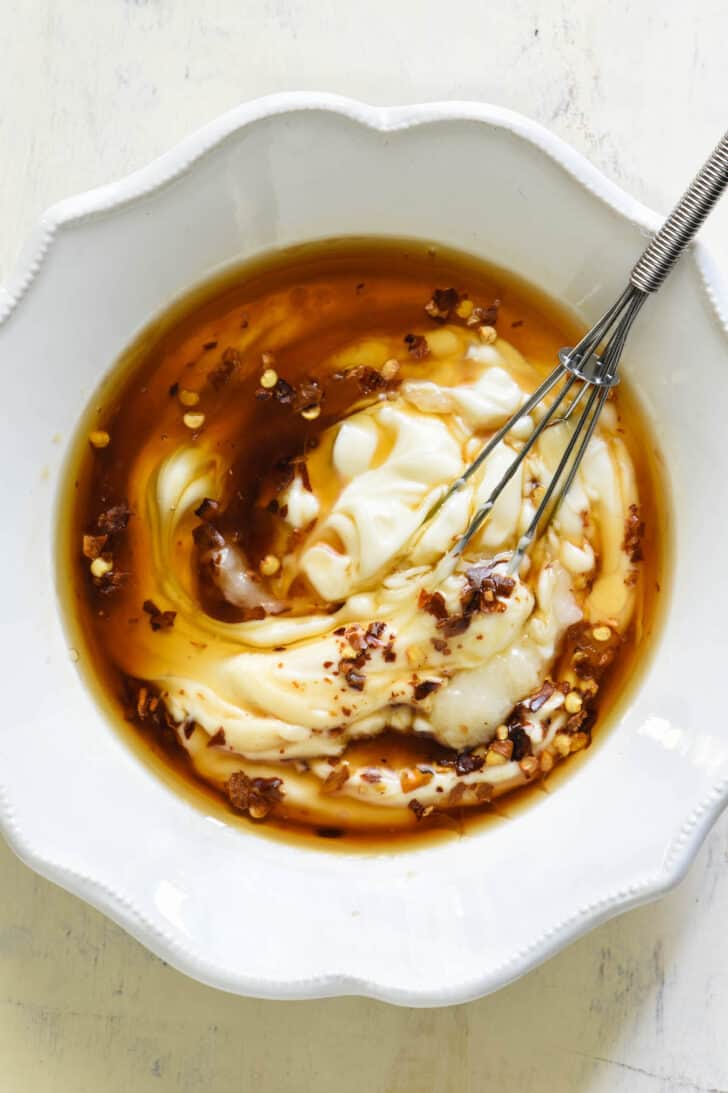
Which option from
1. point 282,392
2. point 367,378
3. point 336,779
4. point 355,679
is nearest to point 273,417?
point 282,392

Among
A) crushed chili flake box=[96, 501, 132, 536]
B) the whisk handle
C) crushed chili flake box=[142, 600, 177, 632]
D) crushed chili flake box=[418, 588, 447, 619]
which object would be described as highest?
the whisk handle

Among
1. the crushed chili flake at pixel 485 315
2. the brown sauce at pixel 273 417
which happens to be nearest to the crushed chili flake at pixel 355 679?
the brown sauce at pixel 273 417

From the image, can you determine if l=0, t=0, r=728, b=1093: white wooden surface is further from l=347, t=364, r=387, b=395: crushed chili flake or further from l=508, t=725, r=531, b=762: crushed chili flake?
l=347, t=364, r=387, b=395: crushed chili flake

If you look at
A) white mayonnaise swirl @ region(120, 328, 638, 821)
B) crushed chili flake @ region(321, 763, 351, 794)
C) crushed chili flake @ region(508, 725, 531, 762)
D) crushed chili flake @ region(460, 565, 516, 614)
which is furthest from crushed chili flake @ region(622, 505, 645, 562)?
crushed chili flake @ region(321, 763, 351, 794)

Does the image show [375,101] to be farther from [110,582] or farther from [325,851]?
[325,851]

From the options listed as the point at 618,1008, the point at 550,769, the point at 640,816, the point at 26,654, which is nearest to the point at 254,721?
the point at 26,654

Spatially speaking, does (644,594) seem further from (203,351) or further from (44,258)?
(44,258)
